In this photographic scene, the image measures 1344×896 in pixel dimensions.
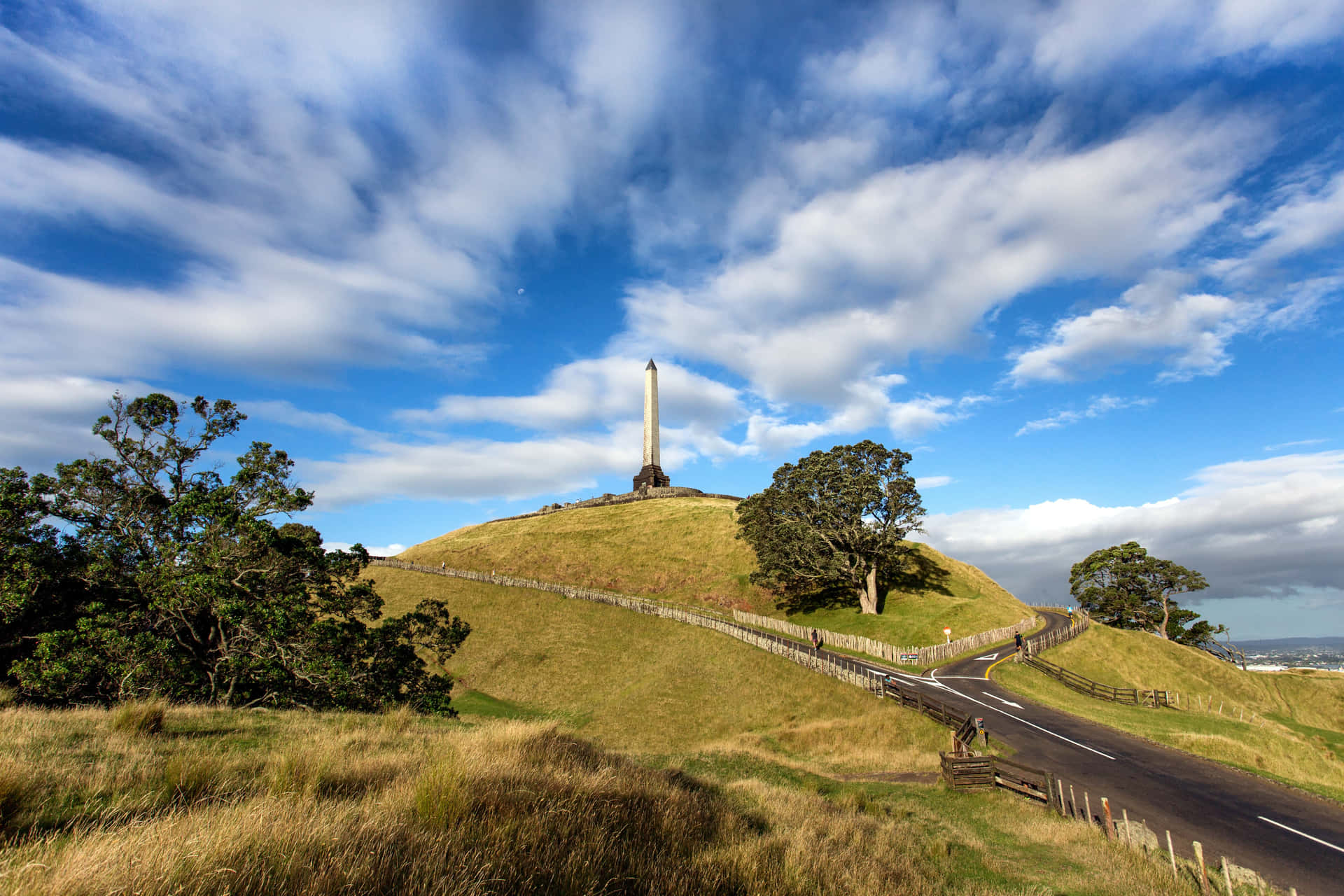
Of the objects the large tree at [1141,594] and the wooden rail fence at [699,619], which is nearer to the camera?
the wooden rail fence at [699,619]

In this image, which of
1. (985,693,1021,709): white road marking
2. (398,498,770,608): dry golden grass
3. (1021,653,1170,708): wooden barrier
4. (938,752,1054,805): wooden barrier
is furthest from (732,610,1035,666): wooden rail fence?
(938,752,1054,805): wooden barrier

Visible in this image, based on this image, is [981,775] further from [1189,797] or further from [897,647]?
[897,647]

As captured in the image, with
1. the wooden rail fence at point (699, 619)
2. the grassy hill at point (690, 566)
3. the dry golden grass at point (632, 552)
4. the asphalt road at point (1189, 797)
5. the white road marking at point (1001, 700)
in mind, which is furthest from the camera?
the dry golden grass at point (632, 552)

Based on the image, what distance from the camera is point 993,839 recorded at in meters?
15.5

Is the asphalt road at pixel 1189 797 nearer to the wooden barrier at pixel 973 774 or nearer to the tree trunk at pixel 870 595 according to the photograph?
the wooden barrier at pixel 973 774

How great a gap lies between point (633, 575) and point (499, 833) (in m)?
65.4

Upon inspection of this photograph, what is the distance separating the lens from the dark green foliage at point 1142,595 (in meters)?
67.1

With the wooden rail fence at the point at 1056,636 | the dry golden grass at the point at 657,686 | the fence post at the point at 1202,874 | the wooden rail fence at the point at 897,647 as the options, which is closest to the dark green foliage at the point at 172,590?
the dry golden grass at the point at 657,686

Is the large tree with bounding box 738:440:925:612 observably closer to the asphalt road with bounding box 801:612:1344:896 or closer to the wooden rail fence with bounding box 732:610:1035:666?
the wooden rail fence with bounding box 732:610:1035:666

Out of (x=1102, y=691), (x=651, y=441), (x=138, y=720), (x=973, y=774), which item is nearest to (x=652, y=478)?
(x=651, y=441)

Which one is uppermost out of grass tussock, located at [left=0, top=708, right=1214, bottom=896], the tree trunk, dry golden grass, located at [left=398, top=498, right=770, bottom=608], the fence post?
dry golden grass, located at [left=398, top=498, right=770, bottom=608]

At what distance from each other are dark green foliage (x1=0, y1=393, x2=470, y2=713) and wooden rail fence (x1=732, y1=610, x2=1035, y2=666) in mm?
33160

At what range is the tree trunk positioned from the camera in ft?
178

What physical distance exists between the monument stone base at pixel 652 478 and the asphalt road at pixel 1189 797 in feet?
235
